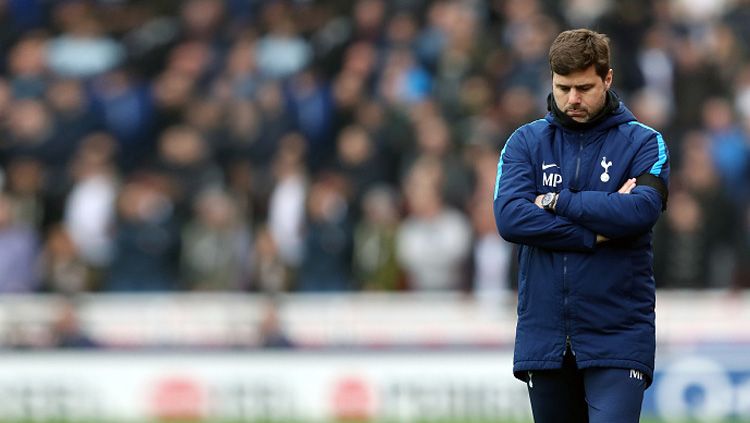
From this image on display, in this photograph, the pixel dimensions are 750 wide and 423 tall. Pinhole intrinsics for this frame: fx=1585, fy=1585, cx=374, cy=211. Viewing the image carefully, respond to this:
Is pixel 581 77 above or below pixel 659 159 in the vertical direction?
above

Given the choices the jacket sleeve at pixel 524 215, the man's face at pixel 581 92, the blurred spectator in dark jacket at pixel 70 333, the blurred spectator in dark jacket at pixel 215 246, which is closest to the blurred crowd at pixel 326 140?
the blurred spectator in dark jacket at pixel 215 246

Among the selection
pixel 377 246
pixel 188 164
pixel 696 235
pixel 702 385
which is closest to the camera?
pixel 702 385

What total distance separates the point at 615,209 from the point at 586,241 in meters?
0.17

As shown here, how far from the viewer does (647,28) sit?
1633 centimetres

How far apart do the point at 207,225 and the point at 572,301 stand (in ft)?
29.3

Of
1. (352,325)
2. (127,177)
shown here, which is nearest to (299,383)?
(352,325)

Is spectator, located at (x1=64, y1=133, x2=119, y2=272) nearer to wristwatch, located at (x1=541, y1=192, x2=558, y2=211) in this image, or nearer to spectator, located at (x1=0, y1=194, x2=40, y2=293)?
spectator, located at (x1=0, y1=194, x2=40, y2=293)

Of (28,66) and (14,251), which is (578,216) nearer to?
(14,251)

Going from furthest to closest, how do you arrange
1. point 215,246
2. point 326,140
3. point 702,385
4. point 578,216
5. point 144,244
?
point 326,140
point 215,246
point 144,244
point 702,385
point 578,216

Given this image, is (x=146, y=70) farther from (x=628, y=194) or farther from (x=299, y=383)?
(x=628, y=194)

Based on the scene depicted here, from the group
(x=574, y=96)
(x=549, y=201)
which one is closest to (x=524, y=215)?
(x=549, y=201)

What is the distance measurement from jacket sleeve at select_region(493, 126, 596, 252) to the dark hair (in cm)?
47

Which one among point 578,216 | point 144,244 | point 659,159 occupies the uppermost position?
point 659,159

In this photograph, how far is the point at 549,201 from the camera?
6.27 m
